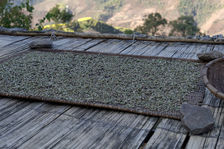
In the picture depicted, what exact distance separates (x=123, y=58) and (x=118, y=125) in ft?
4.46

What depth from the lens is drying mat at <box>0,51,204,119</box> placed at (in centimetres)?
199

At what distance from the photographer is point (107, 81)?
93.8 inches

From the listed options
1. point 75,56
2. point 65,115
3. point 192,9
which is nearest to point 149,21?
point 75,56

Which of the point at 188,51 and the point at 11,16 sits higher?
the point at 11,16

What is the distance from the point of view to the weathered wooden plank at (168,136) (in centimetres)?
152

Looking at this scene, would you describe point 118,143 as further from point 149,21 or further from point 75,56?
point 149,21

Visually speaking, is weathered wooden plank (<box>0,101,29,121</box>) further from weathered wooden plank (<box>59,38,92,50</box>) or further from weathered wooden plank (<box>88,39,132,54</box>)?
weathered wooden plank (<box>59,38,92,50</box>)

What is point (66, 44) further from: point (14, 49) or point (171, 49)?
point (171, 49)

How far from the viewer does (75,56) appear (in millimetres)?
3133

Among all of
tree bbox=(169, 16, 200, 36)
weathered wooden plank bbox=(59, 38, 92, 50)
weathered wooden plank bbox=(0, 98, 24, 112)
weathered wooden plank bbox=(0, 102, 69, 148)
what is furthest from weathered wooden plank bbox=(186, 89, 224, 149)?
tree bbox=(169, 16, 200, 36)

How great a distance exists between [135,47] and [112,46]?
302mm

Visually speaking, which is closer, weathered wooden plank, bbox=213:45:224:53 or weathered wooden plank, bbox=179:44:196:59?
weathered wooden plank, bbox=179:44:196:59

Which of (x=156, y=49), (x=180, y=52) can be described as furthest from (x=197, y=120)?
(x=156, y=49)

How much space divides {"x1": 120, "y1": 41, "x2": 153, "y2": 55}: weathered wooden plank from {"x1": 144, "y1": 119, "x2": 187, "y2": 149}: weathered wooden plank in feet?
5.39
